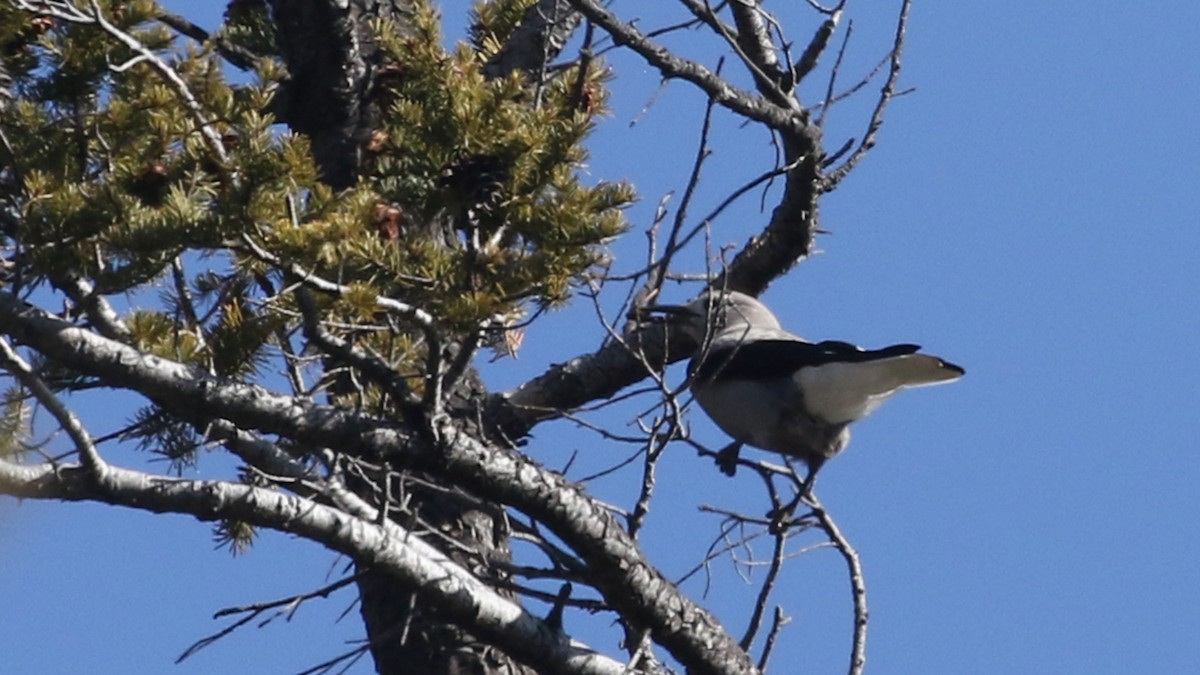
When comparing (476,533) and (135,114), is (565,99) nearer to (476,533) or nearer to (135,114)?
(135,114)

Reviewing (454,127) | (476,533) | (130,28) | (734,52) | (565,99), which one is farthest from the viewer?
(476,533)

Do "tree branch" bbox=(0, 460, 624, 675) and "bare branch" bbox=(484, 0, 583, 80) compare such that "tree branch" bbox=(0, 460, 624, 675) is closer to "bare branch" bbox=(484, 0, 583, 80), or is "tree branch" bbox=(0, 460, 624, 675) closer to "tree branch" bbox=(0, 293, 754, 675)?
"tree branch" bbox=(0, 293, 754, 675)

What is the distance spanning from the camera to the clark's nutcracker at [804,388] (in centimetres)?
590

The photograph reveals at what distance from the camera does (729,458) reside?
5.21m

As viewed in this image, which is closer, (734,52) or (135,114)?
(135,114)

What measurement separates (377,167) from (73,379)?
103 cm

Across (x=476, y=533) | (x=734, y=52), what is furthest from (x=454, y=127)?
(x=476, y=533)

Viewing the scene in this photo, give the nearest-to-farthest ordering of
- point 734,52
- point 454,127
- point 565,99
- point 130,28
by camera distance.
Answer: point 454,127 → point 130,28 → point 565,99 → point 734,52

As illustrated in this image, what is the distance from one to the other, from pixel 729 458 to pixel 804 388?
90cm

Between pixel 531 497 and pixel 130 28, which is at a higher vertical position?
pixel 130 28

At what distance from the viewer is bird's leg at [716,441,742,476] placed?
5.18 metres

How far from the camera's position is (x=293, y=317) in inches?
139

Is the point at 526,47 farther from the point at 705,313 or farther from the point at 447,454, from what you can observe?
the point at 447,454

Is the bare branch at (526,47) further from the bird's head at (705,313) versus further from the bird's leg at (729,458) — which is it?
the bird's leg at (729,458)
